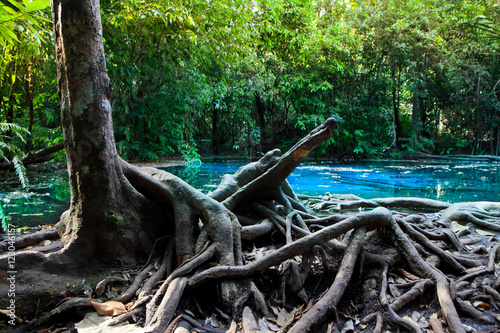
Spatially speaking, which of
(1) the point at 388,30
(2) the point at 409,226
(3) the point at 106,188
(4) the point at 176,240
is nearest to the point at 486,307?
(2) the point at 409,226

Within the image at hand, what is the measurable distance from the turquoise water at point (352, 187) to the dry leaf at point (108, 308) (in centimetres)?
315

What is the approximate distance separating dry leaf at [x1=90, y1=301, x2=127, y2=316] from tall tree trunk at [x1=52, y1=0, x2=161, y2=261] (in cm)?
60

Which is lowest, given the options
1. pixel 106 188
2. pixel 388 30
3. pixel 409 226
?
pixel 409 226

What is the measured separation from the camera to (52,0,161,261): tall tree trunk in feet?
8.46

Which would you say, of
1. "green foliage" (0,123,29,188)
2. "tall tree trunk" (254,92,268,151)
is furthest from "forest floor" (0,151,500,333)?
"tall tree trunk" (254,92,268,151)

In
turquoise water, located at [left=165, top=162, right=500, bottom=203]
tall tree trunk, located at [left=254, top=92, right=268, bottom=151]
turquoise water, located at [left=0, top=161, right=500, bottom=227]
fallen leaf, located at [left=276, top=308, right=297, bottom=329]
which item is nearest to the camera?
fallen leaf, located at [left=276, top=308, right=297, bottom=329]

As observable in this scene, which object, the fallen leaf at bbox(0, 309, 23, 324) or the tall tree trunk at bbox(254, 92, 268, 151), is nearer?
the fallen leaf at bbox(0, 309, 23, 324)

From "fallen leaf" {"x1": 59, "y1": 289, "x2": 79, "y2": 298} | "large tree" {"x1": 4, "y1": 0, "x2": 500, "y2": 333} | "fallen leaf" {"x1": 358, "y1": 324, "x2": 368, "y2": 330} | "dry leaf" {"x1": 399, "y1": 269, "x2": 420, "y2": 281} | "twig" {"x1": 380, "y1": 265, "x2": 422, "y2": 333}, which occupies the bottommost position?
"fallen leaf" {"x1": 358, "y1": 324, "x2": 368, "y2": 330}

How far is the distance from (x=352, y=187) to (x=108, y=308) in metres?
8.29

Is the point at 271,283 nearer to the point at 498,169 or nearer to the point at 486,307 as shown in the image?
the point at 486,307

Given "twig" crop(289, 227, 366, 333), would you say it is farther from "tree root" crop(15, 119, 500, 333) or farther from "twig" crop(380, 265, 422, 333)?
"twig" crop(380, 265, 422, 333)

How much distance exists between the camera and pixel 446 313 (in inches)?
81.4

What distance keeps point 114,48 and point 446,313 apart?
22.9 feet

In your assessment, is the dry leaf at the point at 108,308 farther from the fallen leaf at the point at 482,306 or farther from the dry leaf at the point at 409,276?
the fallen leaf at the point at 482,306
